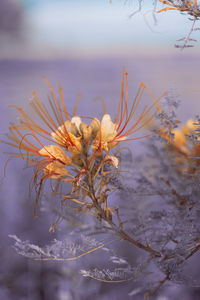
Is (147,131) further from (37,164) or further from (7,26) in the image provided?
(7,26)

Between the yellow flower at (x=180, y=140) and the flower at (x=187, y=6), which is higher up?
the flower at (x=187, y=6)

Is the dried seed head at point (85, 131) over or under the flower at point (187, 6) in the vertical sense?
under

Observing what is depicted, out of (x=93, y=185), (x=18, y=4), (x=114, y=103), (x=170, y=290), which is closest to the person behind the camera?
(x=93, y=185)

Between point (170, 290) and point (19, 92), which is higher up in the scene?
point (19, 92)

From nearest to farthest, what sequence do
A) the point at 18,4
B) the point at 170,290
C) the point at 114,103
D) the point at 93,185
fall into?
the point at 93,185 → the point at 170,290 → the point at 114,103 → the point at 18,4

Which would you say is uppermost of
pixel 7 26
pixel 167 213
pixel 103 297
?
pixel 7 26

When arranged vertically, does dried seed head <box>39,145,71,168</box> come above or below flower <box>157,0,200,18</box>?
below

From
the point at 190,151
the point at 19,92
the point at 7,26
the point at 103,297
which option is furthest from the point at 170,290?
the point at 7,26

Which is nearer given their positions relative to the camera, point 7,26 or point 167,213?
point 167,213
